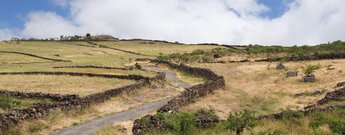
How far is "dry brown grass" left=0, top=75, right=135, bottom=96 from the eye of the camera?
46.3 metres

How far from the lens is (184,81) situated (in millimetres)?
61219

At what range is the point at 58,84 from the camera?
51375mm

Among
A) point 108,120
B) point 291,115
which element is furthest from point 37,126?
point 291,115

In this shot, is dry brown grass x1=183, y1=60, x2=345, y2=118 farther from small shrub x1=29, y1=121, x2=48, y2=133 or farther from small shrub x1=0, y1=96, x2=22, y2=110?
small shrub x1=0, y1=96, x2=22, y2=110

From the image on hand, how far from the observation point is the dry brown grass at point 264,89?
123 feet

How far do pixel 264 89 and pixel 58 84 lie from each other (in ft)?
69.1

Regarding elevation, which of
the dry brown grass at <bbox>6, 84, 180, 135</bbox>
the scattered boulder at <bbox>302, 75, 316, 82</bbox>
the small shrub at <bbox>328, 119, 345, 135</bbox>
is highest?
the small shrub at <bbox>328, 119, 345, 135</bbox>

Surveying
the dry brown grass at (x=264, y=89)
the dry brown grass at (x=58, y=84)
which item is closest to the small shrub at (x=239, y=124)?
the dry brown grass at (x=264, y=89)

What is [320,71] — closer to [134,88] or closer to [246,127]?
[134,88]

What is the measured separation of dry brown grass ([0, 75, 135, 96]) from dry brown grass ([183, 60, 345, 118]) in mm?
11514

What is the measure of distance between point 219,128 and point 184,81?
35743 millimetres

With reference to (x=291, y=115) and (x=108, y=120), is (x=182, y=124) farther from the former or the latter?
(x=108, y=120)

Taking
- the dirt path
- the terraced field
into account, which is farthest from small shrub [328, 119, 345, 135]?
the dirt path

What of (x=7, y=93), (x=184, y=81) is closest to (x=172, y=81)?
(x=184, y=81)
